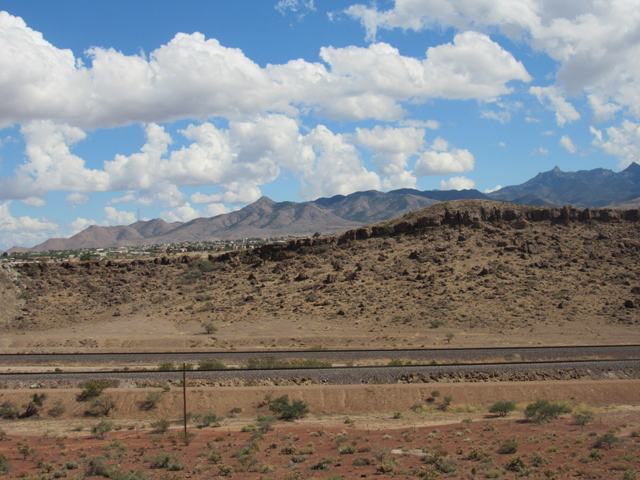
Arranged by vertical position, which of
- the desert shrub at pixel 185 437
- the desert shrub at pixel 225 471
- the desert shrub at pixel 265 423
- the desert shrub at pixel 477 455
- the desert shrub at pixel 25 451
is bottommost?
the desert shrub at pixel 265 423

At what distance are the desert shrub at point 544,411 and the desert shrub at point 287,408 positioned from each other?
401 inches

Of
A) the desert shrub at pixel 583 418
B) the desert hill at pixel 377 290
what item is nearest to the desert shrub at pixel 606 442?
the desert shrub at pixel 583 418

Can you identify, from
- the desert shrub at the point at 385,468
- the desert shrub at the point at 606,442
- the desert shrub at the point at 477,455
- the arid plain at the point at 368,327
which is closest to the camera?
the desert shrub at the point at 385,468

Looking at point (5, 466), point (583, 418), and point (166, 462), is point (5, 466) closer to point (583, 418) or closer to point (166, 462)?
point (166, 462)

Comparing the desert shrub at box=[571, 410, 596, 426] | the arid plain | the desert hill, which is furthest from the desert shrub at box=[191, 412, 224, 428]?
the desert hill

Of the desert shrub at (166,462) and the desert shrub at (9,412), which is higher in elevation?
the desert shrub at (166,462)

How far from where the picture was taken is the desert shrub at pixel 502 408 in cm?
2350

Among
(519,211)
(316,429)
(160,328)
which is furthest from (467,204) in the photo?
(316,429)

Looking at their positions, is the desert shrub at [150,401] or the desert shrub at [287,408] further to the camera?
the desert shrub at [150,401]

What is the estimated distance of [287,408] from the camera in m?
24.0

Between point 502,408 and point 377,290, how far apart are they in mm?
32094

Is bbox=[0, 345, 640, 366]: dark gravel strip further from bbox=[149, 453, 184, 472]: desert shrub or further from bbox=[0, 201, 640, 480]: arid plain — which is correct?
bbox=[149, 453, 184, 472]: desert shrub

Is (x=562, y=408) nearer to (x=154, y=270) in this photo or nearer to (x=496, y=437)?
(x=496, y=437)

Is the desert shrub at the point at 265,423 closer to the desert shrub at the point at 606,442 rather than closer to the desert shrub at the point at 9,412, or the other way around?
the desert shrub at the point at 9,412
